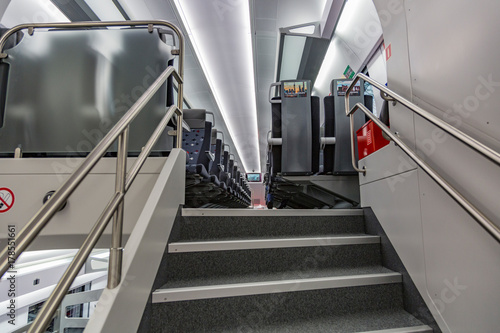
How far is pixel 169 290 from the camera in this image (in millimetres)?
1229

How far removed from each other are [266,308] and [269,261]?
0.30m

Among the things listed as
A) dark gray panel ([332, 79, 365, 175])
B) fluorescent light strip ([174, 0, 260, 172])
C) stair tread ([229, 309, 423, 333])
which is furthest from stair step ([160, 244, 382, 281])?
fluorescent light strip ([174, 0, 260, 172])

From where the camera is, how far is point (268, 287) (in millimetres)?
1310

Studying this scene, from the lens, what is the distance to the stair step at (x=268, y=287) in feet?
3.99

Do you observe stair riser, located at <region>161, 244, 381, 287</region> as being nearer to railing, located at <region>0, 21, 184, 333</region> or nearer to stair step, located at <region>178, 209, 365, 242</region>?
stair step, located at <region>178, 209, 365, 242</region>

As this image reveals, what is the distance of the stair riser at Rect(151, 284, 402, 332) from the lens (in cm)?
121

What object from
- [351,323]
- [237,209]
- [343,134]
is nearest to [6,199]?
[237,209]

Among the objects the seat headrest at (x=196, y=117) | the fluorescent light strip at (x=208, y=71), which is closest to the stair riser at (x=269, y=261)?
the seat headrest at (x=196, y=117)

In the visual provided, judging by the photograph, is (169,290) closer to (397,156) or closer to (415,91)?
(397,156)

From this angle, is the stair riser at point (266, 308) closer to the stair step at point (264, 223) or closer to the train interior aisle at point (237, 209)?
the train interior aisle at point (237, 209)

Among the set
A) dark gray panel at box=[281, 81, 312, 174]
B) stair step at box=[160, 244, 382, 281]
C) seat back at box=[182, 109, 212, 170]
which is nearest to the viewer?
stair step at box=[160, 244, 382, 281]

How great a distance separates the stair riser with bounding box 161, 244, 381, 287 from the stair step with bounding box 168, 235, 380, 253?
3 cm

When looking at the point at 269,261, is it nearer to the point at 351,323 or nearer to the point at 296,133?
A: the point at 351,323

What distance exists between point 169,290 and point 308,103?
2.83 metres
